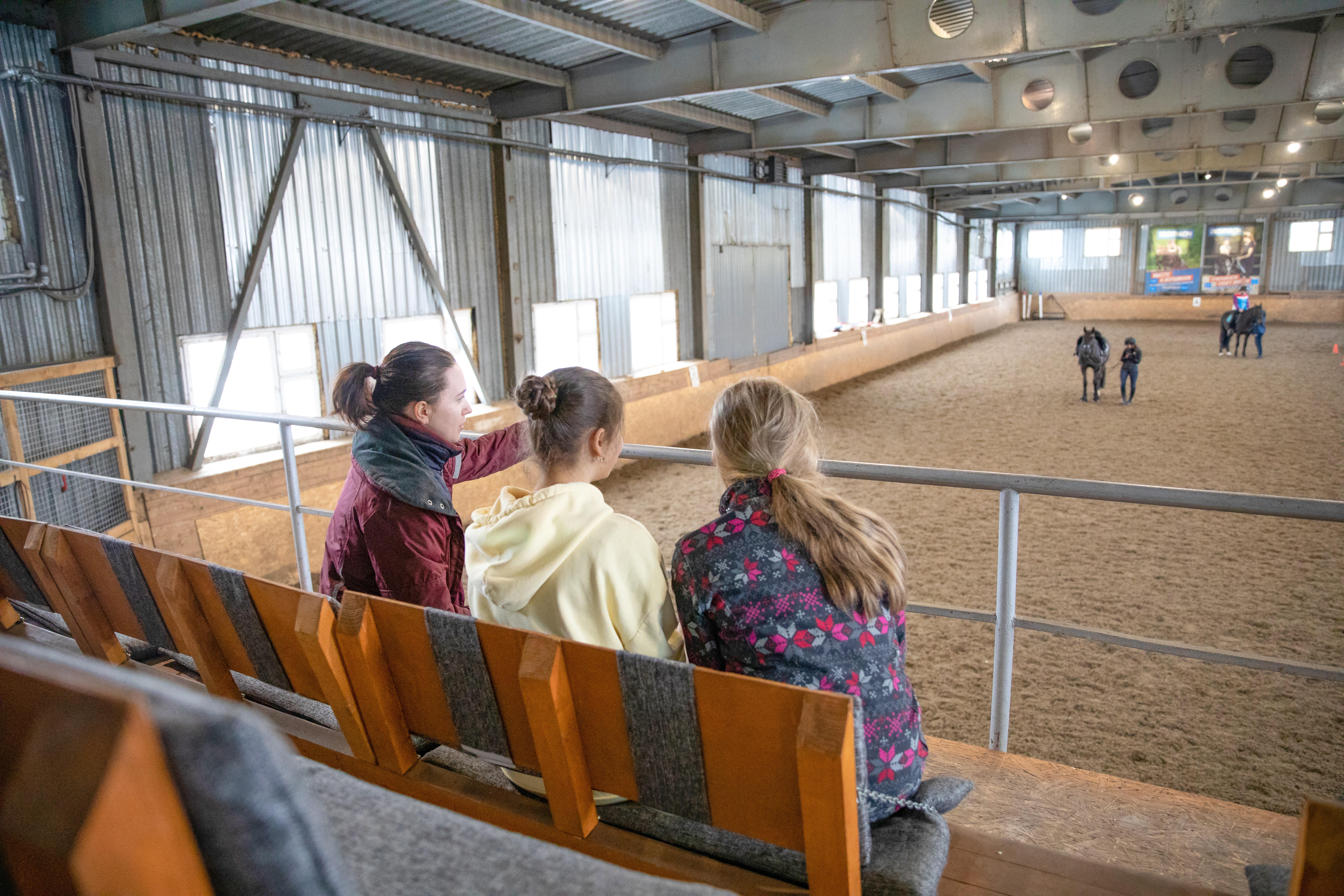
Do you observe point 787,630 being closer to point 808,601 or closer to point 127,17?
point 808,601

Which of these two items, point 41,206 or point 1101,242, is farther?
point 1101,242

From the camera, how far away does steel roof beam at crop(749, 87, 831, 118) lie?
35.6ft

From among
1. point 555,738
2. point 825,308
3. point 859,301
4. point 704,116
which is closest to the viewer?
point 555,738

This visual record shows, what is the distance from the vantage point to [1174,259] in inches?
1288

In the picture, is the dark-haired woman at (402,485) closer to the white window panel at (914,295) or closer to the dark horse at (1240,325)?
the dark horse at (1240,325)

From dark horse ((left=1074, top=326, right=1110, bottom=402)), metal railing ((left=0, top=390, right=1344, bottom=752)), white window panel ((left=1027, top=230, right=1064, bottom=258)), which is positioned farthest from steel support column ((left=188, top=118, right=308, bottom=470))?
white window panel ((left=1027, top=230, right=1064, bottom=258))

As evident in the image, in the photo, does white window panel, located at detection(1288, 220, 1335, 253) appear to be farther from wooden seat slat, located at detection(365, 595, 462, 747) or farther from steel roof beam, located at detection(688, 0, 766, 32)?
wooden seat slat, located at detection(365, 595, 462, 747)

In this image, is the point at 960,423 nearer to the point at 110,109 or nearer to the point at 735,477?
the point at 110,109

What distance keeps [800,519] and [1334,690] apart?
511 centimetres

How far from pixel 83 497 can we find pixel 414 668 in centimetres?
589

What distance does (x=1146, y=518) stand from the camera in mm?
8484

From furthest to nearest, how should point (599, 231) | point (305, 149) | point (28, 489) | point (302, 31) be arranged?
1. point (599, 231)
2. point (305, 149)
3. point (302, 31)
4. point (28, 489)

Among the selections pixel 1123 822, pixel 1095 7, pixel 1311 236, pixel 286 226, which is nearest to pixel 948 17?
pixel 1095 7

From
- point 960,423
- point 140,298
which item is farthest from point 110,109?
point 960,423
